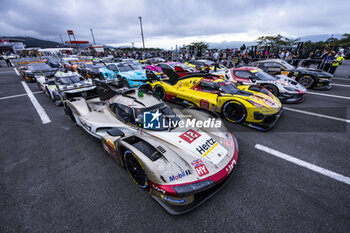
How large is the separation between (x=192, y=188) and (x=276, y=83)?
20.5ft

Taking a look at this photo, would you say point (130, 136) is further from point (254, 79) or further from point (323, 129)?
point (254, 79)

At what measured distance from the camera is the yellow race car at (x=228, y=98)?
4203mm

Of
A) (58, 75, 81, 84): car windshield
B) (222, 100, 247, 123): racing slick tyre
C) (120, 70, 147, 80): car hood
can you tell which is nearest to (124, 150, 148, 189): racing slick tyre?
(222, 100, 247, 123): racing slick tyre

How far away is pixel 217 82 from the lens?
5.11 metres

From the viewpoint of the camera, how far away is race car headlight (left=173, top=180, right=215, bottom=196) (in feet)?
6.34

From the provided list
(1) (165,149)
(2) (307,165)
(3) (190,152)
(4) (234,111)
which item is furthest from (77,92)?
(2) (307,165)

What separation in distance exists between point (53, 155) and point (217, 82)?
5081 mm

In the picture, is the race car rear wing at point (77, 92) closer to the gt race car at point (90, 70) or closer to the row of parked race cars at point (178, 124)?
the row of parked race cars at point (178, 124)

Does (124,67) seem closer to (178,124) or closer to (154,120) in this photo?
(154,120)

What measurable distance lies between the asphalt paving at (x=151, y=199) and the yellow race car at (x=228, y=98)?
0.45 m

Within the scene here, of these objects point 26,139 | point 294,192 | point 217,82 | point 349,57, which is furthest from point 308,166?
point 349,57

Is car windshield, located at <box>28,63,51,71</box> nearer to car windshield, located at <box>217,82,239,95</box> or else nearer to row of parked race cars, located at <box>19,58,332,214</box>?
row of parked race cars, located at <box>19,58,332,214</box>

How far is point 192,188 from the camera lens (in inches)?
78.0

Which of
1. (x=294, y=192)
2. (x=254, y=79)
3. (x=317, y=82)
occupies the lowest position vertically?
(x=294, y=192)
